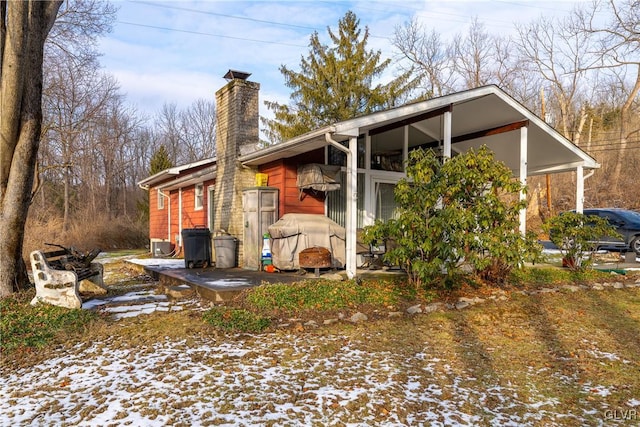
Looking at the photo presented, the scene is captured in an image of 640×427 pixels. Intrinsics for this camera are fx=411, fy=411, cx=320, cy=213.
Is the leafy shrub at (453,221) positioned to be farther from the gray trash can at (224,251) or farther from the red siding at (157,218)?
the red siding at (157,218)

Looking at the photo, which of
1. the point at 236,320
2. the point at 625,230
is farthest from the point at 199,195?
the point at 625,230

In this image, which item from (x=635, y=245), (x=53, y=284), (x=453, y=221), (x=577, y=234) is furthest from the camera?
(x=635, y=245)

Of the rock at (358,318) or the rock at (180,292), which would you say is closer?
the rock at (358,318)

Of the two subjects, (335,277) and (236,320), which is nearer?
(236,320)

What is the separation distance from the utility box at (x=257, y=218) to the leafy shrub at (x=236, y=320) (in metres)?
3.27

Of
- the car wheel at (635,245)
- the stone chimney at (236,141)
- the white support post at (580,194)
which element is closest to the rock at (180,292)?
the stone chimney at (236,141)

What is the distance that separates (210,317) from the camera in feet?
17.8

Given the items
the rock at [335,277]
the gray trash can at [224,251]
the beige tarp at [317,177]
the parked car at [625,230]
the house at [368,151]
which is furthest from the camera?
the parked car at [625,230]

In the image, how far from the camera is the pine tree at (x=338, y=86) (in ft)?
73.9

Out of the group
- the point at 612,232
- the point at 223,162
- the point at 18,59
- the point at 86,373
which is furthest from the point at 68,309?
the point at 612,232

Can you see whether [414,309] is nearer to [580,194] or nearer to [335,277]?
[335,277]

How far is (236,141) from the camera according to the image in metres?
9.77

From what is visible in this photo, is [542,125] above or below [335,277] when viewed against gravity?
above

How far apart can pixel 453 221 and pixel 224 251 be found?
5.48 meters
